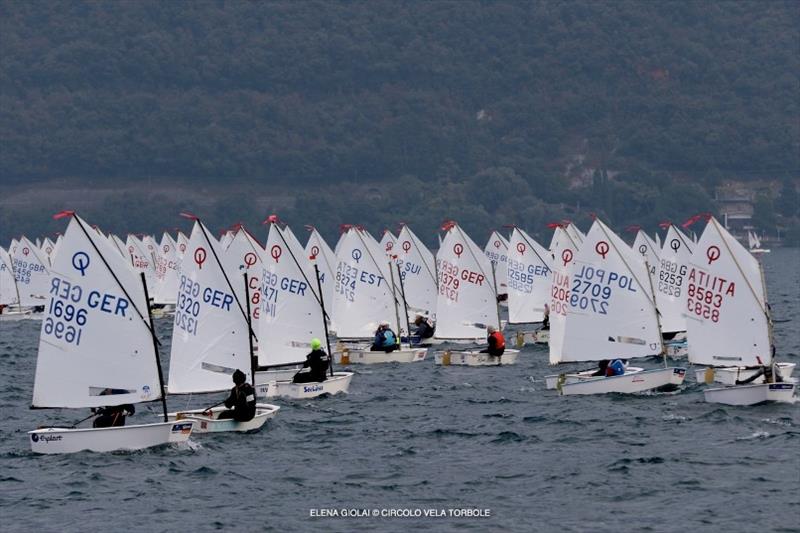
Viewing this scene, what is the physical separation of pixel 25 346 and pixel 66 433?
37.4 m

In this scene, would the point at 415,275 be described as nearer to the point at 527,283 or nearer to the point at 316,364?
the point at 527,283

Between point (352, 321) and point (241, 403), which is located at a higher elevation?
point (352, 321)

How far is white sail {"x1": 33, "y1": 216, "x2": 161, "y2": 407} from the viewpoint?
3522cm

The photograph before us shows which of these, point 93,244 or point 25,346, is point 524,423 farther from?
point 25,346

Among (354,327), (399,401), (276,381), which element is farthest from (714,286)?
(354,327)

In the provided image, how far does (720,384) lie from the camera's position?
4403cm

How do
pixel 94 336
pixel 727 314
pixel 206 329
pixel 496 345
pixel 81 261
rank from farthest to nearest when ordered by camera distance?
pixel 496 345, pixel 727 314, pixel 206 329, pixel 94 336, pixel 81 261

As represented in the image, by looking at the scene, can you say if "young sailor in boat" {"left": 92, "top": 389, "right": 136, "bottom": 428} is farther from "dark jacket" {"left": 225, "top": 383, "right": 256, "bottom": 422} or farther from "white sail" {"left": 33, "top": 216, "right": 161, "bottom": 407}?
"dark jacket" {"left": 225, "top": 383, "right": 256, "bottom": 422}

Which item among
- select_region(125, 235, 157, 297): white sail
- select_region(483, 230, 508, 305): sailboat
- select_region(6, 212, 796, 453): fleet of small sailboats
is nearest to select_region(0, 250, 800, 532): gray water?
select_region(6, 212, 796, 453): fleet of small sailboats

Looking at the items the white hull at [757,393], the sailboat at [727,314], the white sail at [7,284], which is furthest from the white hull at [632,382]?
the white sail at [7,284]

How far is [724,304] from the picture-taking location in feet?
136

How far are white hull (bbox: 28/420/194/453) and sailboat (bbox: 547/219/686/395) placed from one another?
13370 mm

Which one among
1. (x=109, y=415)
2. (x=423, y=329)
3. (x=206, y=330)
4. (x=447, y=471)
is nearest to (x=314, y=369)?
(x=206, y=330)

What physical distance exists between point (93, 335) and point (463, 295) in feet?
93.9
